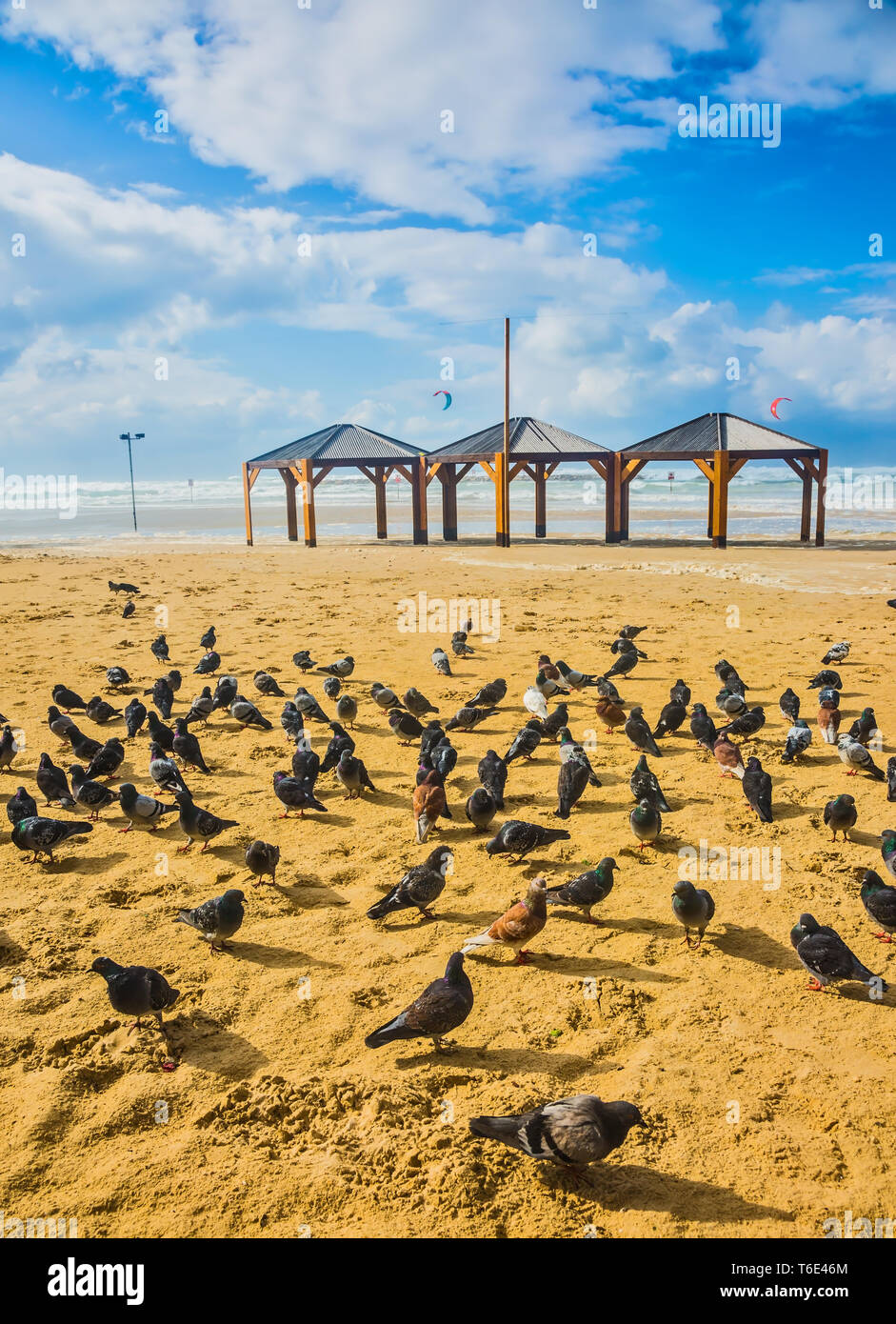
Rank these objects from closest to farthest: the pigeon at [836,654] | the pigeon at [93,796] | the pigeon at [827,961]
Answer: the pigeon at [827,961], the pigeon at [93,796], the pigeon at [836,654]

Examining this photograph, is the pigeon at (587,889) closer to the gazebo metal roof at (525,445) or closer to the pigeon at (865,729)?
the pigeon at (865,729)

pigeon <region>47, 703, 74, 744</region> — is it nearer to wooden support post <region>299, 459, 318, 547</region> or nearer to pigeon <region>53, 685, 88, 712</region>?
pigeon <region>53, 685, 88, 712</region>

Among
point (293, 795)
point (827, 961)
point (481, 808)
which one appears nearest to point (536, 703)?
point (481, 808)

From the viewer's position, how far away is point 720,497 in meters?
31.0

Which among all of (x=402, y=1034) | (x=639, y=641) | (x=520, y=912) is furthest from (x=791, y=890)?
(x=639, y=641)

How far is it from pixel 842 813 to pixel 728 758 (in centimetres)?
165

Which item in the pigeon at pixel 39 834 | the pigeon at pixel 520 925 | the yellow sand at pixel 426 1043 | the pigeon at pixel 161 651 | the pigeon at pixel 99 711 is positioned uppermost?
the pigeon at pixel 161 651

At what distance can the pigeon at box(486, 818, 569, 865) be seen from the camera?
260 inches

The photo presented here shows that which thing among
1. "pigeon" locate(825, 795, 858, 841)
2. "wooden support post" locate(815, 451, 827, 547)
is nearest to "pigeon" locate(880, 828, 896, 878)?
"pigeon" locate(825, 795, 858, 841)

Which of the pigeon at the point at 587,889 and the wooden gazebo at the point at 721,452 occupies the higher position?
the wooden gazebo at the point at 721,452

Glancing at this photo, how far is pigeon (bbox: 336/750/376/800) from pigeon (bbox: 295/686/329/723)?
220 cm

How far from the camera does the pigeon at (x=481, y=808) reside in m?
7.22

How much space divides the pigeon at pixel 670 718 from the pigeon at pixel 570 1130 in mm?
6261

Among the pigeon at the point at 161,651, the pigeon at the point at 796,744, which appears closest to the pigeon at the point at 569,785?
the pigeon at the point at 796,744
